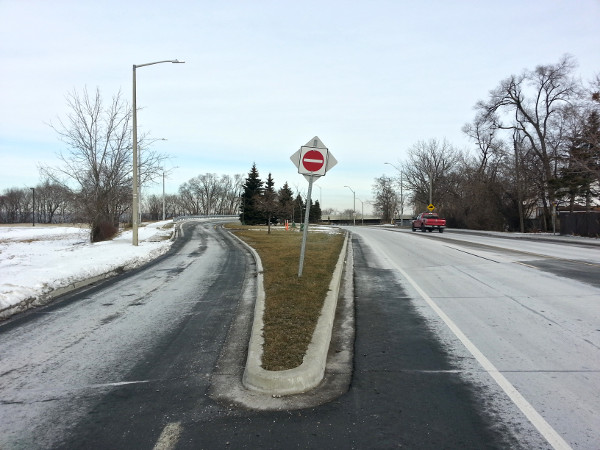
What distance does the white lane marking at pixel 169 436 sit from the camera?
3008 mm

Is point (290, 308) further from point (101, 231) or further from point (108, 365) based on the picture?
point (101, 231)

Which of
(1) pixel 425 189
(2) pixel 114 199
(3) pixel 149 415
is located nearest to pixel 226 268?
(3) pixel 149 415

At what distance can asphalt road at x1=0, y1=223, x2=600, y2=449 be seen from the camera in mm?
3152

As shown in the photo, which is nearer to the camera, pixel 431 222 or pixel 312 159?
pixel 312 159

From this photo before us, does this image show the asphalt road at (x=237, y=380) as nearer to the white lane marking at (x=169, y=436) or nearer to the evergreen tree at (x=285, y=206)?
the white lane marking at (x=169, y=436)

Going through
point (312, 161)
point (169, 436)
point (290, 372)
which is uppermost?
point (312, 161)

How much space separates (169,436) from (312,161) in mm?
6456

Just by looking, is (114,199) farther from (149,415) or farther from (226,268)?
(149,415)

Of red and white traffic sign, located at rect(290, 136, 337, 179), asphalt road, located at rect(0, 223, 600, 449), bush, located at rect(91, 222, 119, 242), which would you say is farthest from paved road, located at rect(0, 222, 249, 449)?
bush, located at rect(91, 222, 119, 242)

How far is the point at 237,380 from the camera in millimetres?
4160

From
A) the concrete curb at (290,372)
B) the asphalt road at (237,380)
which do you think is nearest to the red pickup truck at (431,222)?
the asphalt road at (237,380)

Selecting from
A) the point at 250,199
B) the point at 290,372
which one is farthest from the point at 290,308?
the point at 250,199

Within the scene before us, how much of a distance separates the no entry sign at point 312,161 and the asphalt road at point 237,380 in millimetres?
2871

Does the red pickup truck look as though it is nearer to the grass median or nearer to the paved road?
the grass median
